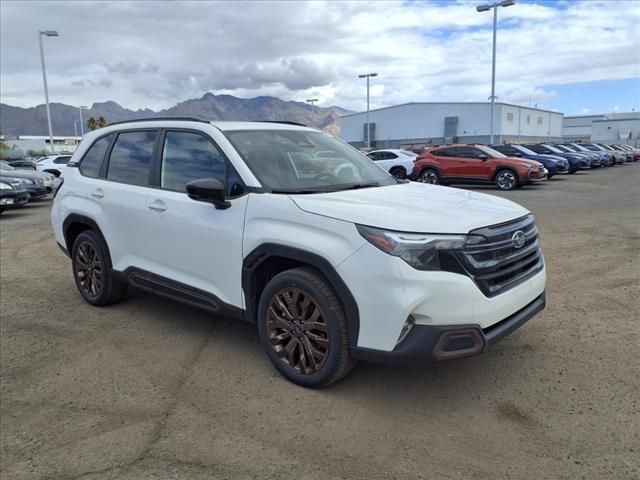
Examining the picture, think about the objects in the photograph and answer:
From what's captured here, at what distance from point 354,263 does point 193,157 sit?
6.23ft

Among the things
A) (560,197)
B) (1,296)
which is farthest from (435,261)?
(560,197)

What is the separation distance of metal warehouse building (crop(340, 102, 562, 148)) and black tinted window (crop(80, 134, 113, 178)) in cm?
6789

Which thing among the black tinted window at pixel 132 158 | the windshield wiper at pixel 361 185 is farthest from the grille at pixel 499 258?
the black tinted window at pixel 132 158

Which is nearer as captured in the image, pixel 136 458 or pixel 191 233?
pixel 136 458

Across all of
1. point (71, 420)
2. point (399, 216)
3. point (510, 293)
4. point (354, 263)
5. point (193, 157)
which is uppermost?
point (193, 157)

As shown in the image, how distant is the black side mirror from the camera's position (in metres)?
3.59

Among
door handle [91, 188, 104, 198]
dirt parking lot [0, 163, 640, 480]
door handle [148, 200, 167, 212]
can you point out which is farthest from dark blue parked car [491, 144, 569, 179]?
door handle [148, 200, 167, 212]

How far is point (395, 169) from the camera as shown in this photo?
21.3 m

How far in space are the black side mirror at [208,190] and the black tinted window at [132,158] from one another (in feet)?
3.59

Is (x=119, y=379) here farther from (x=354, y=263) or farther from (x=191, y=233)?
(x=354, y=263)

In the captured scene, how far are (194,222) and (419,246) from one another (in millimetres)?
1870

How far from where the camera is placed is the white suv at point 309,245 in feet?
9.68

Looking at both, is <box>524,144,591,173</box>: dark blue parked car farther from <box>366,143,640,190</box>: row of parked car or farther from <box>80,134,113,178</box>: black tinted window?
<box>80,134,113,178</box>: black tinted window

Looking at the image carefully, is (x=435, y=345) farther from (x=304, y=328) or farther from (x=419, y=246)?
(x=304, y=328)
